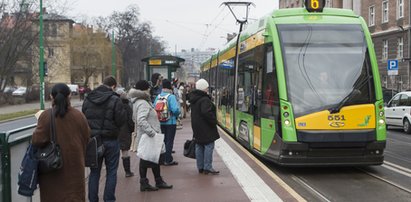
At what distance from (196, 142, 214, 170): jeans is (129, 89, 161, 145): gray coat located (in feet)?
4.80

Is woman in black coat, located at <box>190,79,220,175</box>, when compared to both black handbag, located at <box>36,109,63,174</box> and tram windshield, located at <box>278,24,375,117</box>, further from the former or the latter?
black handbag, located at <box>36,109,63,174</box>

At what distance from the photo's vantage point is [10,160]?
5.25m

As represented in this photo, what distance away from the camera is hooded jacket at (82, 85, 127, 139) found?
624 cm

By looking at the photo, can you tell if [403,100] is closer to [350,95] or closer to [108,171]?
[350,95]

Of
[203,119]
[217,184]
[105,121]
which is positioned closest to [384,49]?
[203,119]

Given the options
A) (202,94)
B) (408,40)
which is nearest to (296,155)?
(202,94)

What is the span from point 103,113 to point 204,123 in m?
2.76

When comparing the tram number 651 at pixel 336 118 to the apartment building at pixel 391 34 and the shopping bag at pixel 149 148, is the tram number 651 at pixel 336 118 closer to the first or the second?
the shopping bag at pixel 149 148

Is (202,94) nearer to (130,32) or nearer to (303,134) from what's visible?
(303,134)

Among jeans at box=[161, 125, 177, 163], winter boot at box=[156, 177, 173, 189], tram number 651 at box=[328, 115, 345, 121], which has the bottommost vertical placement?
winter boot at box=[156, 177, 173, 189]

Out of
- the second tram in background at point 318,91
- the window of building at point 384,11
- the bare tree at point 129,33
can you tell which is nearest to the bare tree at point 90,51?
the bare tree at point 129,33

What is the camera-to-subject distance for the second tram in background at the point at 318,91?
8875 mm

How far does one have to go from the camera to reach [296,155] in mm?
8914

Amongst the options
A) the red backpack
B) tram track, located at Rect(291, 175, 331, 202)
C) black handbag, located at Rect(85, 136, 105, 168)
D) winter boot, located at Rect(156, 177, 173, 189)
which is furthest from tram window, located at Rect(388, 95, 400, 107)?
black handbag, located at Rect(85, 136, 105, 168)
